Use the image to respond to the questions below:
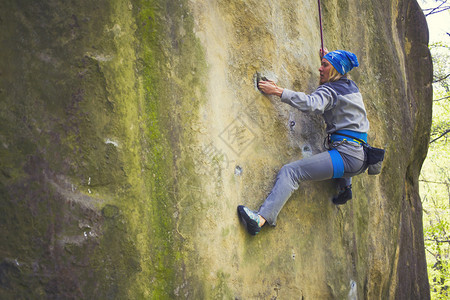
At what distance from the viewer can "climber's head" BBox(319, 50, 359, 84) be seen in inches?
153

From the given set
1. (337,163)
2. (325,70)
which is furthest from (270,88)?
(337,163)

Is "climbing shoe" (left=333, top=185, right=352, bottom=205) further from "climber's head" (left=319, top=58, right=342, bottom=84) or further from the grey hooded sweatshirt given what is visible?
"climber's head" (left=319, top=58, right=342, bottom=84)

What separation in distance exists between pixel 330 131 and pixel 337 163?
0.32m

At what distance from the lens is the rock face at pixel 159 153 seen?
2721 mm

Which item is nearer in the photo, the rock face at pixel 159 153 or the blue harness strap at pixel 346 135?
the rock face at pixel 159 153

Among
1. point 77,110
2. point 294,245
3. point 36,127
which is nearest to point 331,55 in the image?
point 294,245

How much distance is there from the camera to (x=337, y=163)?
372cm

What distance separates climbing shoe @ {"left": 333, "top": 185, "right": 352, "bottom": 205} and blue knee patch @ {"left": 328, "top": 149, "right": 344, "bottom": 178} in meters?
0.48

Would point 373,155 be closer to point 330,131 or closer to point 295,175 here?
point 330,131

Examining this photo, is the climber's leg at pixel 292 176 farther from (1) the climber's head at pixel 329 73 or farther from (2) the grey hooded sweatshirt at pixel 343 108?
(1) the climber's head at pixel 329 73

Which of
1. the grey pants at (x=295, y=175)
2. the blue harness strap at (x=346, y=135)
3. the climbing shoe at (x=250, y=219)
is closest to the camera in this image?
the climbing shoe at (x=250, y=219)

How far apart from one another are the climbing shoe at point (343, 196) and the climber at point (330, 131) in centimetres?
37

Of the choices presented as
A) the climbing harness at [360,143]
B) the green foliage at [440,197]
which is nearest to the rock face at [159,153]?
the climbing harness at [360,143]

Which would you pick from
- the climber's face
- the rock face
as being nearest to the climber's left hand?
the rock face
